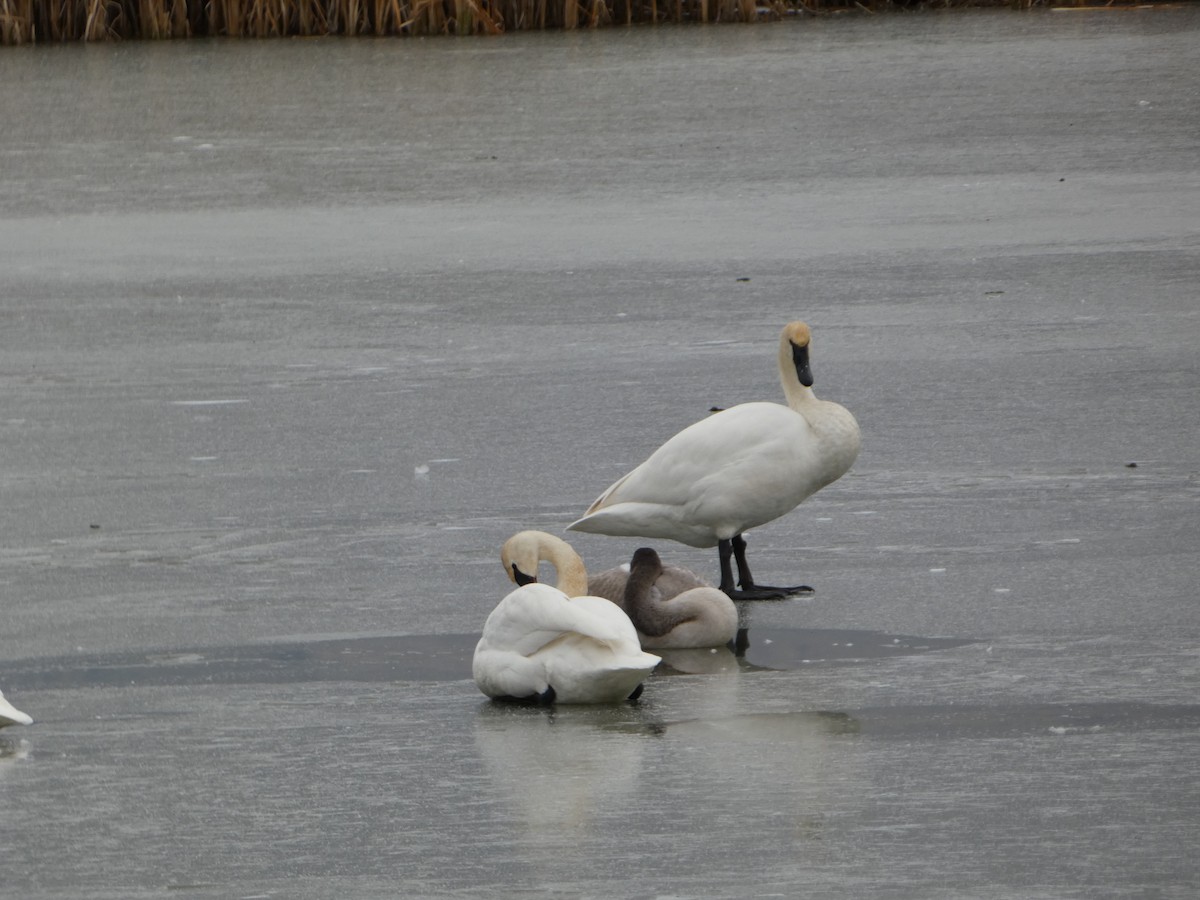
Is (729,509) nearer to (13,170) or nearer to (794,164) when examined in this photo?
(794,164)

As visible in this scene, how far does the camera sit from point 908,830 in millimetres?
4254

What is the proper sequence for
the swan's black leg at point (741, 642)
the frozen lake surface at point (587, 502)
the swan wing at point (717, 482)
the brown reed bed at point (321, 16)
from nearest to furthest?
the frozen lake surface at point (587, 502) → the swan's black leg at point (741, 642) → the swan wing at point (717, 482) → the brown reed bed at point (321, 16)

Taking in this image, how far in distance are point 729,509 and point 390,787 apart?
178 cm

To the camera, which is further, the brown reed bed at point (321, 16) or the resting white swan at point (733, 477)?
the brown reed bed at point (321, 16)

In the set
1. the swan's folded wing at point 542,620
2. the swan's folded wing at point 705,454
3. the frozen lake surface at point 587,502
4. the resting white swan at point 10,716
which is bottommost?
the frozen lake surface at point 587,502

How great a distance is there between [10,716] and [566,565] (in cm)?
135

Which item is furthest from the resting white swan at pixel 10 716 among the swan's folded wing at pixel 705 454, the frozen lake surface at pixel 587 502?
the swan's folded wing at pixel 705 454

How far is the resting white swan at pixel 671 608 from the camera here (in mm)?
5824

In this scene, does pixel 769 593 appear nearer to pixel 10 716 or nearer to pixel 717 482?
pixel 717 482

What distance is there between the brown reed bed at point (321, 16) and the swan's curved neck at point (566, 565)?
2096cm

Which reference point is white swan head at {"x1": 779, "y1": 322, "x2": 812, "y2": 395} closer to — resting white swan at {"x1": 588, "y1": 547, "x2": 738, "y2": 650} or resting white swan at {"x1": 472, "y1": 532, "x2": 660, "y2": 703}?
resting white swan at {"x1": 588, "y1": 547, "x2": 738, "y2": 650}

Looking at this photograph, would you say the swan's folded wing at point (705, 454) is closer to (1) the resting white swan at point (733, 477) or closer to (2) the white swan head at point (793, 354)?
(1) the resting white swan at point (733, 477)

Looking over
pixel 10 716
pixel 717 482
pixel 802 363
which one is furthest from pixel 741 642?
pixel 10 716

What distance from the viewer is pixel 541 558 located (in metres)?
5.66
